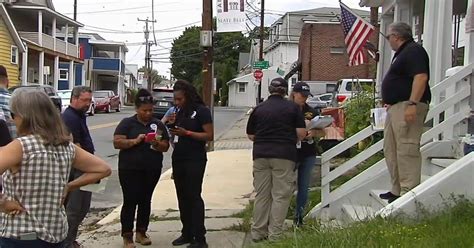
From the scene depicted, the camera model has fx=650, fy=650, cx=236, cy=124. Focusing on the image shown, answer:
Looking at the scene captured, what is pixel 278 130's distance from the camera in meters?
6.66

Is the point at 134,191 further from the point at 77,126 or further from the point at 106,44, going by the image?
the point at 106,44

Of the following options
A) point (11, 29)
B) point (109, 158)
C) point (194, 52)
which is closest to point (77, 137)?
point (109, 158)

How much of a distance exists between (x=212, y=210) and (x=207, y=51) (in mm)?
7559

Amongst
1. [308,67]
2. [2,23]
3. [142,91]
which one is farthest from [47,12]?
[142,91]

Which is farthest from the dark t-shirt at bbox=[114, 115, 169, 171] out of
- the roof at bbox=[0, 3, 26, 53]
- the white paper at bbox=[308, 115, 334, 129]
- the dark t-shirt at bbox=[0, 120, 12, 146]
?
the roof at bbox=[0, 3, 26, 53]

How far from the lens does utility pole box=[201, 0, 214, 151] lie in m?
16.0

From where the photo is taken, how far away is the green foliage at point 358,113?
12500 millimetres

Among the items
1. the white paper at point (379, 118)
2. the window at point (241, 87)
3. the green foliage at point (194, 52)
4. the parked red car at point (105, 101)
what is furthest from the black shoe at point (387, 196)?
the green foliage at point (194, 52)

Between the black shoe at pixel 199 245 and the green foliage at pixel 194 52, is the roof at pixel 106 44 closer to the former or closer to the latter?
the green foliage at pixel 194 52

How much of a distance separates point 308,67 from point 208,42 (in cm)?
2872

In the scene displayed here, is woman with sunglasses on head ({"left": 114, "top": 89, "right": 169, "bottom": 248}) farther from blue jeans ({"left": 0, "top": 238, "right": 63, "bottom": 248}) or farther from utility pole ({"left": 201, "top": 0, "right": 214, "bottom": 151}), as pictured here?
utility pole ({"left": 201, "top": 0, "right": 214, "bottom": 151})

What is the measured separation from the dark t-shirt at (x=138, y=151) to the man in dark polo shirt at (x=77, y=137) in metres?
0.38

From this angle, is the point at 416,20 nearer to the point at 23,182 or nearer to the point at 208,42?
the point at 208,42

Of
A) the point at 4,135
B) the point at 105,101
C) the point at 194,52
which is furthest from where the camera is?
the point at 194,52
